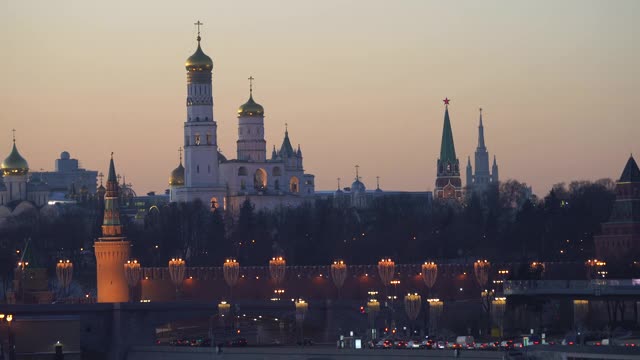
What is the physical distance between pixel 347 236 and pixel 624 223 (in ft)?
78.3

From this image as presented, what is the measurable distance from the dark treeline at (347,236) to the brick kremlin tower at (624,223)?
2.77 metres

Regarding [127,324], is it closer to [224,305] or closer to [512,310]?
[224,305]

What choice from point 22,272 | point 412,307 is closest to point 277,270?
point 22,272

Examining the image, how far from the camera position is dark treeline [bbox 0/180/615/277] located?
164 meters

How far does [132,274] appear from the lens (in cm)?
15025

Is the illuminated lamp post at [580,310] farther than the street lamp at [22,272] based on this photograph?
No

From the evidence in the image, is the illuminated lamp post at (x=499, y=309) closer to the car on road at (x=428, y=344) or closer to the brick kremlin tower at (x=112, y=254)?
the car on road at (x=428, y=344)

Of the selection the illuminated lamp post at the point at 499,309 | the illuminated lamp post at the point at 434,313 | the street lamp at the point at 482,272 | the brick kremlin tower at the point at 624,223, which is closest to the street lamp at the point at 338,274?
the street lamp at the point at 482,272

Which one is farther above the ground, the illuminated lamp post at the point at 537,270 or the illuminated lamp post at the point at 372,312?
the illuminated lamp post at the point at 537,270

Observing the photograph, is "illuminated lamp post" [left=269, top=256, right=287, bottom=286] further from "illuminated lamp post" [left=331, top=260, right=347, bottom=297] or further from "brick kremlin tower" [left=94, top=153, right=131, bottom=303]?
"brick kremlin tower" [left=94, top=153, right=131, bottom=303]

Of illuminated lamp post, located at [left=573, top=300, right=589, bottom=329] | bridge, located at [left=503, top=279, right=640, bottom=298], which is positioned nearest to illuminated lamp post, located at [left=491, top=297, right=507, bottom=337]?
bridge, located at [left=503, top=279, right=640, bottom=298]

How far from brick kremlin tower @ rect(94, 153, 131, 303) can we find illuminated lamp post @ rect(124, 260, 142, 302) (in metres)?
0.51

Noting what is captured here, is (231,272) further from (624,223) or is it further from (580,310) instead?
(580,310)

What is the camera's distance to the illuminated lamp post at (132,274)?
14988 cm
